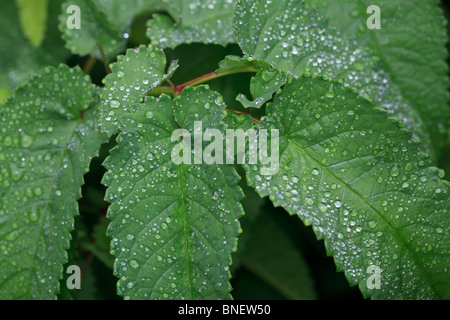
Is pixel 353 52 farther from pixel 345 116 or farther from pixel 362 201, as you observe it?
pixel 362 201

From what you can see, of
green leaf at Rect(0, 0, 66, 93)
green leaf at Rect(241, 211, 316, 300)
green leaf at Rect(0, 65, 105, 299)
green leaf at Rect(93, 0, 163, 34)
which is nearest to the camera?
green leaf at Rect(0, 65, 105, 299)

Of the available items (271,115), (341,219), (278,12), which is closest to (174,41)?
(278,12)

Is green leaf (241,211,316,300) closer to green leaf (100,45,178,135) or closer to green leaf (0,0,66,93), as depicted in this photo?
green leaf (100,45,178,135)

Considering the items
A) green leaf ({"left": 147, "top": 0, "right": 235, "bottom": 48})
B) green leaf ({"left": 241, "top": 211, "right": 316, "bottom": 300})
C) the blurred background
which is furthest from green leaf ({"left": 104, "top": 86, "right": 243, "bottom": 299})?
green leaf ({"left": 241, "top": 211, "right": 316, "bottom": 300})

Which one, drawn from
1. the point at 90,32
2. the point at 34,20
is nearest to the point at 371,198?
the point at 90,32

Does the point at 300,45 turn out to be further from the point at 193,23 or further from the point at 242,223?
the point at 242,223

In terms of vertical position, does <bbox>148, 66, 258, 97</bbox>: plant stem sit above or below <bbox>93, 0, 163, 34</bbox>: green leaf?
below
